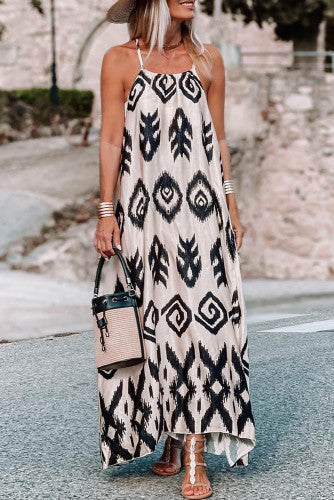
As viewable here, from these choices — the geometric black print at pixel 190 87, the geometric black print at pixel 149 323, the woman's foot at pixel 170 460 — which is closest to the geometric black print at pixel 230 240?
the geometric black print at pixel 149 323

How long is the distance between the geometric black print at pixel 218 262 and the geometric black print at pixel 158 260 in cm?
16

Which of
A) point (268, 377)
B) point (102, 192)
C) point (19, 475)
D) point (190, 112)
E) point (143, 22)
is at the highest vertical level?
point (143, 22)

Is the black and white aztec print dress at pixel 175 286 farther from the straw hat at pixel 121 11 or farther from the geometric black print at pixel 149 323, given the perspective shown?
the straw hat at pixel 121 11

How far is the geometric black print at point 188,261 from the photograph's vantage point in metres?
4.02

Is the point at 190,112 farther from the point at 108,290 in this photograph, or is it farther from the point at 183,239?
the point at 108,290

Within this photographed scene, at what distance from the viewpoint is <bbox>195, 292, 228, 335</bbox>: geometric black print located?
401 cm

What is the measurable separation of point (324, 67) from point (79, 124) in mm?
5811

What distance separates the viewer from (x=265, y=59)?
1289 inches

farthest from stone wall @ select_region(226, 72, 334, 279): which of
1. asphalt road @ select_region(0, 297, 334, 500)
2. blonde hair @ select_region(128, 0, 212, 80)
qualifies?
blonde hair @ select_region(128, 0, 212, 80)

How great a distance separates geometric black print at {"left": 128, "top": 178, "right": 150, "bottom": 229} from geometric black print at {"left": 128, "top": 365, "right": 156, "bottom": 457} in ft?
1.73

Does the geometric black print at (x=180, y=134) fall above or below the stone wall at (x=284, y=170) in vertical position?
above

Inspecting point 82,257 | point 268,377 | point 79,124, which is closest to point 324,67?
point 79,124

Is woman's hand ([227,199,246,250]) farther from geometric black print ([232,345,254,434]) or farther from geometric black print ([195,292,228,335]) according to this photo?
geometric black print ([232,345,254,434])

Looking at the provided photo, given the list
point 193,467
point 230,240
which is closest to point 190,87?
point 230,240
